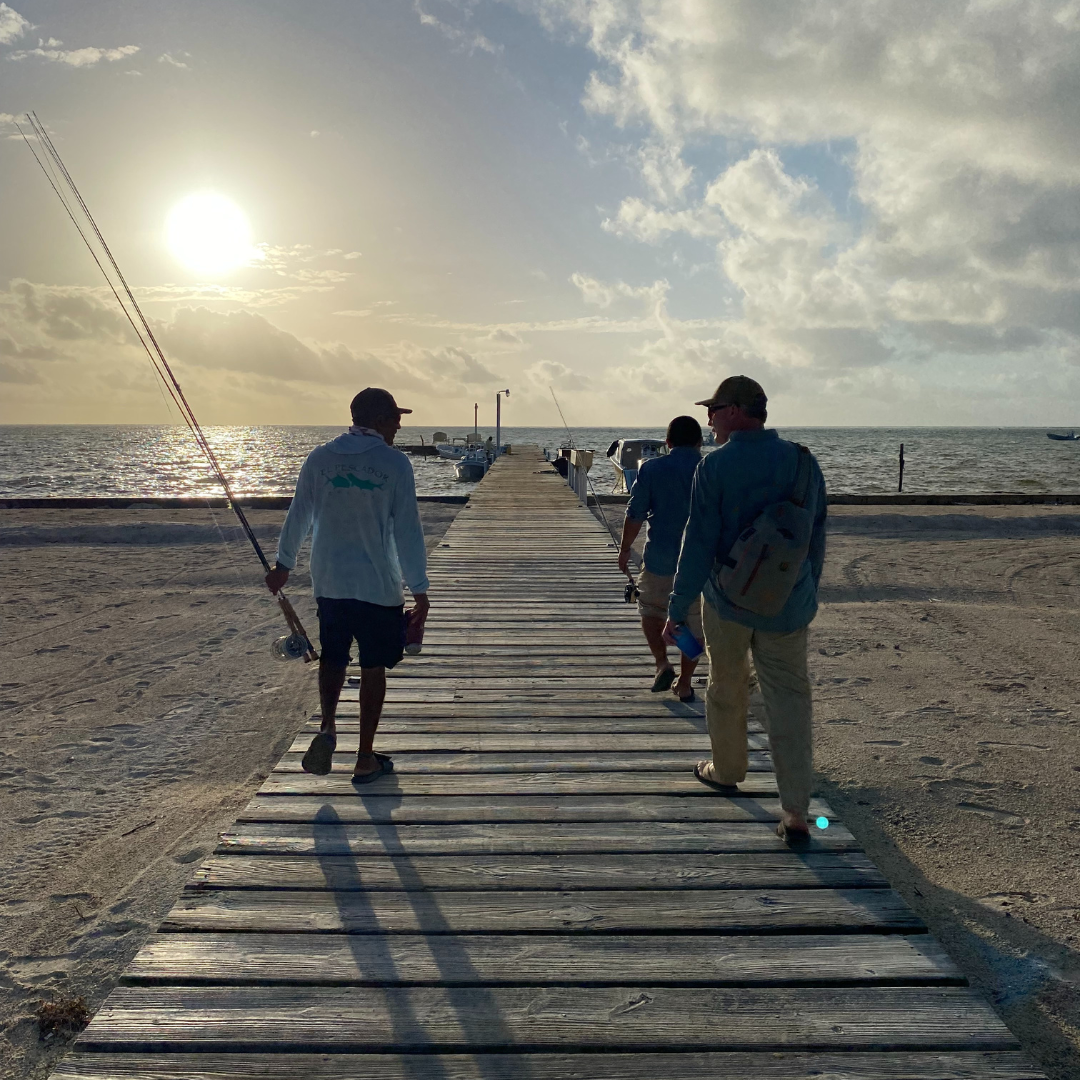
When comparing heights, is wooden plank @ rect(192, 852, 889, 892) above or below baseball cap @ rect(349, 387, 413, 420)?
below

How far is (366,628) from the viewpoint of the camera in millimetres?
3572

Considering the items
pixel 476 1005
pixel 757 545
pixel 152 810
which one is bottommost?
pixel 152 810

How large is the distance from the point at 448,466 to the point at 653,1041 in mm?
52860

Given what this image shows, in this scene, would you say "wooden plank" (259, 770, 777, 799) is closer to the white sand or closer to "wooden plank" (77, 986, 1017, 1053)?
the white sand

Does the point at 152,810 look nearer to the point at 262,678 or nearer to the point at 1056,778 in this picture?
the point at 262,678

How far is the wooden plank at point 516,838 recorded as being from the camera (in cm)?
313

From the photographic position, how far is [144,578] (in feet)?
41.1

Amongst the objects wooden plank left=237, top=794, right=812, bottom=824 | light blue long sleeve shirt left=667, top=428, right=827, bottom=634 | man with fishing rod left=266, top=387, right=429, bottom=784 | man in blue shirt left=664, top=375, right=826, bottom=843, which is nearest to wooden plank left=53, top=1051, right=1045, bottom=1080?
man in blue shirt left=664, top=375, right=826, bottom=843

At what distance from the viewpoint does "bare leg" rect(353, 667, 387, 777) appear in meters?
3.66

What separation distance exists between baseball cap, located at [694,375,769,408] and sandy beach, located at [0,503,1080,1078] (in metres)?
2.80

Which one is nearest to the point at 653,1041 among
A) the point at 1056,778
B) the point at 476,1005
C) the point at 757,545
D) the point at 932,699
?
the point at 476,1005

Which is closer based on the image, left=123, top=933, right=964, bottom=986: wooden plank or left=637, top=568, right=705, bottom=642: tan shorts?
left=123, top=933, right=964, bottom=986: wooden plank

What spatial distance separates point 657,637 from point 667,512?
936 millimetres

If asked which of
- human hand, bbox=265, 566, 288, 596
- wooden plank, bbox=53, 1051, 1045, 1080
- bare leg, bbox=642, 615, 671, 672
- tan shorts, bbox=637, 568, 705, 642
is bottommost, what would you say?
wooden plank, bbox=53, 1051, 1045, 1080
